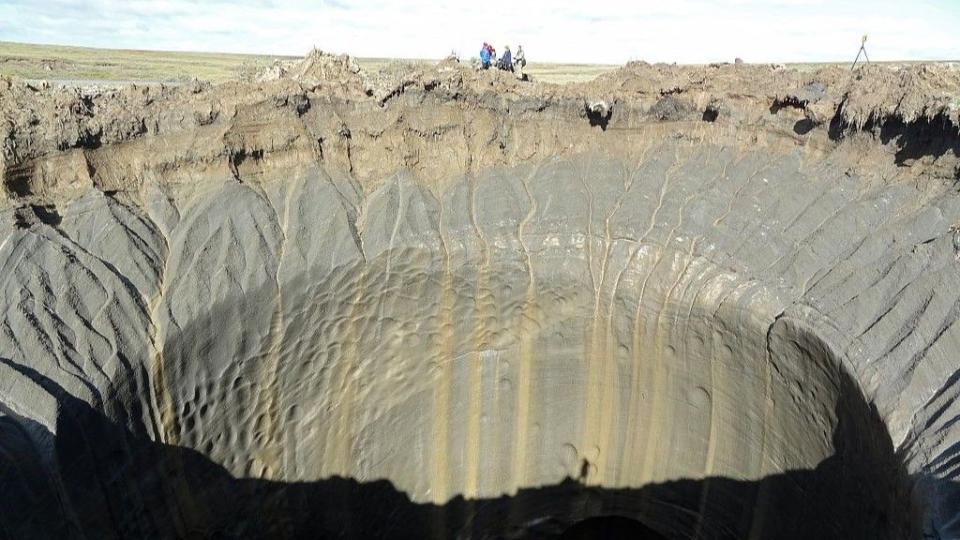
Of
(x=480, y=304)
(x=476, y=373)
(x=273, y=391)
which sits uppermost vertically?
(x=480, y=304)

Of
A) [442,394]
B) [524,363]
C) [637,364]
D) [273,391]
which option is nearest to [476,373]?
[442,394]

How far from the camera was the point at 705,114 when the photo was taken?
31.3 ft

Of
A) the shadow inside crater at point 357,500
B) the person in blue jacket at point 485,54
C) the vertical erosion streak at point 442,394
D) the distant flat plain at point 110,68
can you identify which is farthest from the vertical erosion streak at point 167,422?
the person in blue jacket at point 485,54

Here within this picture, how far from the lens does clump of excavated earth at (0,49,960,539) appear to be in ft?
21.6

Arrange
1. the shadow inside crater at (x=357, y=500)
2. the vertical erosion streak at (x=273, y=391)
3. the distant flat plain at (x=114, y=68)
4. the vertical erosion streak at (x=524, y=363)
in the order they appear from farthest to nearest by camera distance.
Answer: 1. the distant flat plain at (x=114, y=68)
2. the vertical erosion streak at (x=524, y=363)
3. the vertical erosion streak at (x=273, y=391)
4. the shadow inside crater at (x=357, y=500)

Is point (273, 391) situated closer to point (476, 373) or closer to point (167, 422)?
point (167, 422)

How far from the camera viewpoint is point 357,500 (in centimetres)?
905

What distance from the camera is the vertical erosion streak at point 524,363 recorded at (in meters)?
8.95

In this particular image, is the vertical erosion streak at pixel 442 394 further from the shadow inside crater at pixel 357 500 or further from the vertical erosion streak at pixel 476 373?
the vertical erosion streak at pixel 476 373

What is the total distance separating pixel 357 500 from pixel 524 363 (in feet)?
9.70

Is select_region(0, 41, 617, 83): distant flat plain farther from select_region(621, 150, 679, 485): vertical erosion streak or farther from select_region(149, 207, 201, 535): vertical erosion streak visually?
select_region(621, 150, 679, 485): vertical erosion streak

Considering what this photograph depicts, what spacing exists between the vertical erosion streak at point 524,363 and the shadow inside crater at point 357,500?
52cm

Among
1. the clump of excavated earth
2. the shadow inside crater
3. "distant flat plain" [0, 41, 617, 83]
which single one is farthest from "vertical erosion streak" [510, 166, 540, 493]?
"distant flat plain" [0, 41, 617, 83]

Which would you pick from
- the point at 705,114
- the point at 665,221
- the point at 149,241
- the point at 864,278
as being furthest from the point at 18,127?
the point at 864,278
